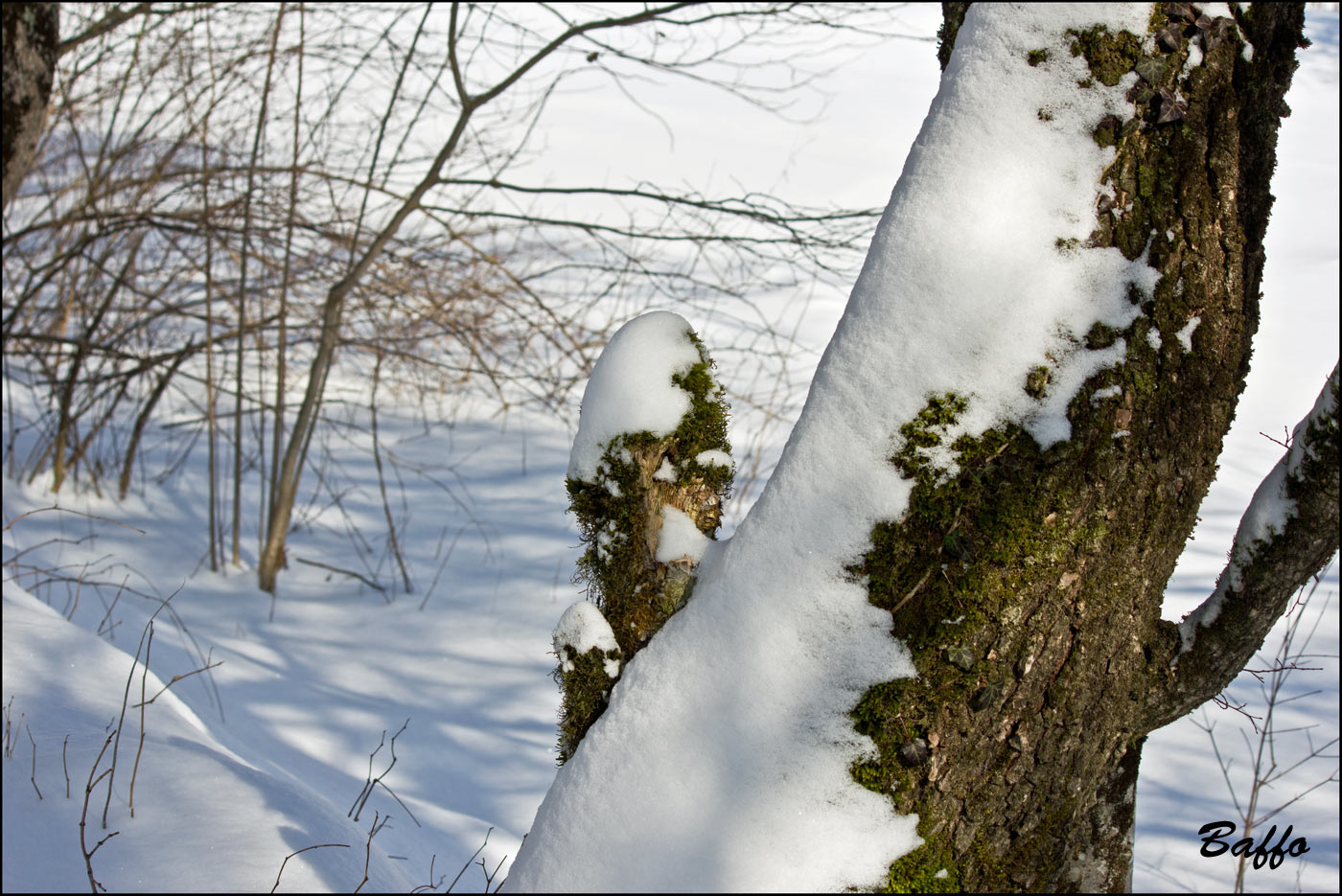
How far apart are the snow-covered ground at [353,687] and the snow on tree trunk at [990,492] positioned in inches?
44.5

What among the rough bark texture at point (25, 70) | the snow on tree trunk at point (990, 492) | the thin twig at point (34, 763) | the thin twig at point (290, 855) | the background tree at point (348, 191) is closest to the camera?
the snow on tree trunk at point (990, 492)

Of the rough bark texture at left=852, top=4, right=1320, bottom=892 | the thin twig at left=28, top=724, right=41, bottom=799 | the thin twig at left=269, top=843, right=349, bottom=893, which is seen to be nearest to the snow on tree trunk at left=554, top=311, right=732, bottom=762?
the rough bark texture at left=852, top=4, right=1320, bottom=892

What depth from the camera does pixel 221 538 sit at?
463 centimetres

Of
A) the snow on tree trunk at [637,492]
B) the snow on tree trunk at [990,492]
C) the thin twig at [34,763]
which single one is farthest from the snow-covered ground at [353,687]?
the snow on tree trunk at [990,492]

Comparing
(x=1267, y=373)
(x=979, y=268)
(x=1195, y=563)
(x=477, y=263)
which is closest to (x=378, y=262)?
(x=477, y=263)

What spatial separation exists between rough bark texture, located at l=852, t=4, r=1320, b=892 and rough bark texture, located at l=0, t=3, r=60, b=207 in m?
3.26

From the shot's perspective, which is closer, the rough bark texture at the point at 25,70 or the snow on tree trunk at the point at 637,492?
the snow on tree trunk at the point at 637,492

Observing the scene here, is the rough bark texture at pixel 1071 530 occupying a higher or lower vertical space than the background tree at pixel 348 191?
lower

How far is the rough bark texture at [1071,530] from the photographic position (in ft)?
3.66

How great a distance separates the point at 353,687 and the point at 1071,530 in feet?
11.0

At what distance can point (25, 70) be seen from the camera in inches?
119

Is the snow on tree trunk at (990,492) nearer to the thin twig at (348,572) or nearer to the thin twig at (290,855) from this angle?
the thin twig at (290,855)

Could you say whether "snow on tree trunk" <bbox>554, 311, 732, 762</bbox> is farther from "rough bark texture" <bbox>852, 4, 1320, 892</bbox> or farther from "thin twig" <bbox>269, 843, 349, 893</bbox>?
"thin twig" <bbox>269, 843, 349, 893</bbox>

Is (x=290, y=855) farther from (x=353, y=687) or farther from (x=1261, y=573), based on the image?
(x=353, y=687)
